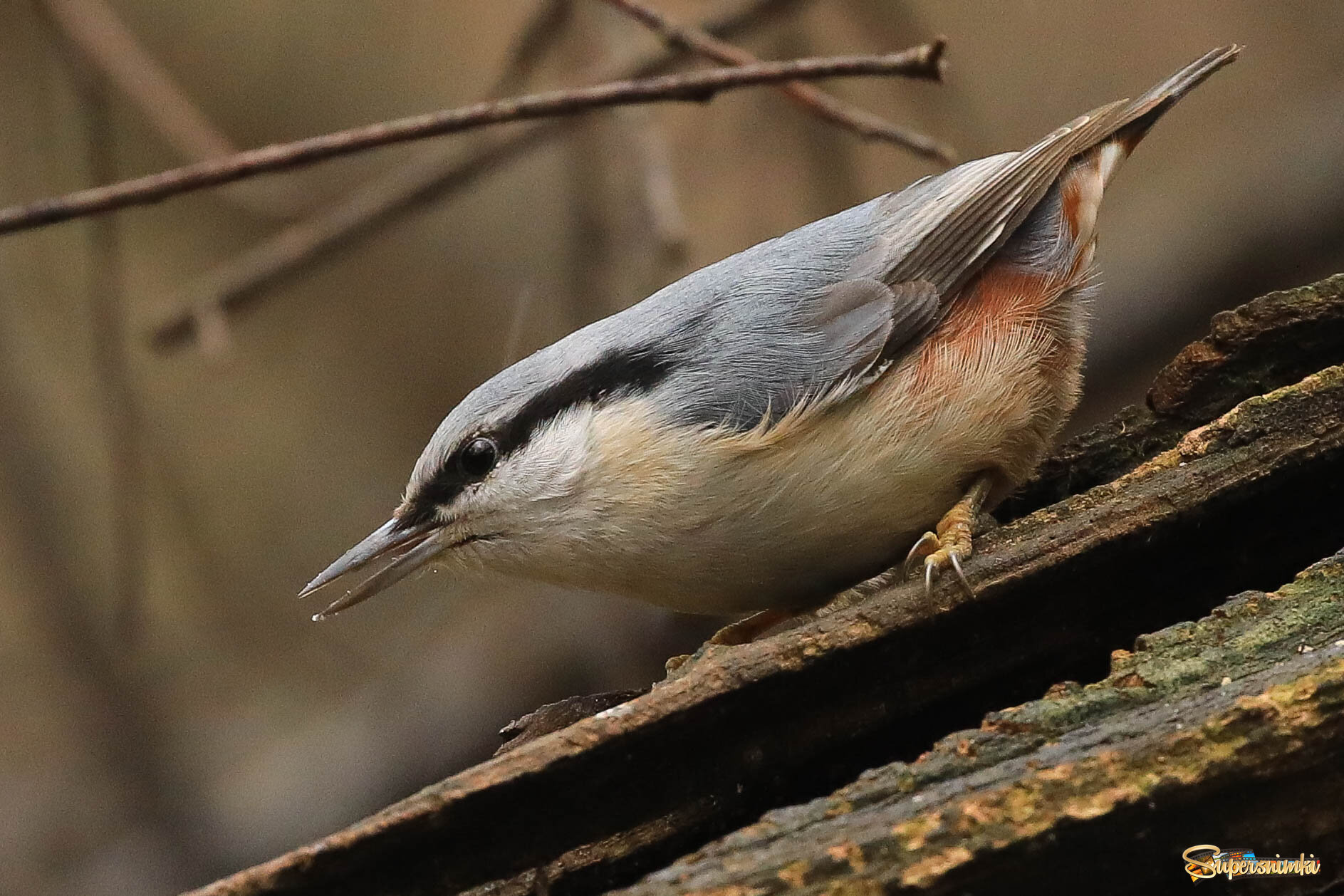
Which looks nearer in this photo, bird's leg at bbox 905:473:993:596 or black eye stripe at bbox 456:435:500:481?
bird's leg at bbox 905:473:993:596

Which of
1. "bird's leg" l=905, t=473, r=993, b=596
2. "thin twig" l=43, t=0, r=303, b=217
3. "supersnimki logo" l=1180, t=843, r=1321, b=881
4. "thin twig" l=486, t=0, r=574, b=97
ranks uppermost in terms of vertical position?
"thin twig" l=43, t=0, r=303, b=217

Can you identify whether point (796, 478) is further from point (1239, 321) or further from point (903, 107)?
point (903, 107)

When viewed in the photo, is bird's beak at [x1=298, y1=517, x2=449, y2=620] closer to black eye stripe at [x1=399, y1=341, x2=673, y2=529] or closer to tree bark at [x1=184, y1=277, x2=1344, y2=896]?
black eye stripe at [x1=399, y1=341, x2=673, y2=529]

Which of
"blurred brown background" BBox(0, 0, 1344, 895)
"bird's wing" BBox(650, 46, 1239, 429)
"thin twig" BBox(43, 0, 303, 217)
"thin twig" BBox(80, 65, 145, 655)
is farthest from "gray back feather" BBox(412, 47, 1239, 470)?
"thin twig" BBox(80, 65, 145, 655)

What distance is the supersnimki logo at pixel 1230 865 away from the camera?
105 cm

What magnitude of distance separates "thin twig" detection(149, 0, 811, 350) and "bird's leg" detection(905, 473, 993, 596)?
1.42 meters

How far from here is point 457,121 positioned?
1763mm

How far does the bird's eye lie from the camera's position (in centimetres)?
189

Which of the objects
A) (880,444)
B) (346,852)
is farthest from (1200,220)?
(346,852)

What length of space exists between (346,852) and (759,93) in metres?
3.30

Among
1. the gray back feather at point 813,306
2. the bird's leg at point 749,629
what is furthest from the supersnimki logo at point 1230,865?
the bird's leg at point 749,629

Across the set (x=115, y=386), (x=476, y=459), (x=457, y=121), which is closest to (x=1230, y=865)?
(x=476, y=459)

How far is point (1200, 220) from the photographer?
2955mm

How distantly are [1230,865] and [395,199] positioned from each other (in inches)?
94.6
